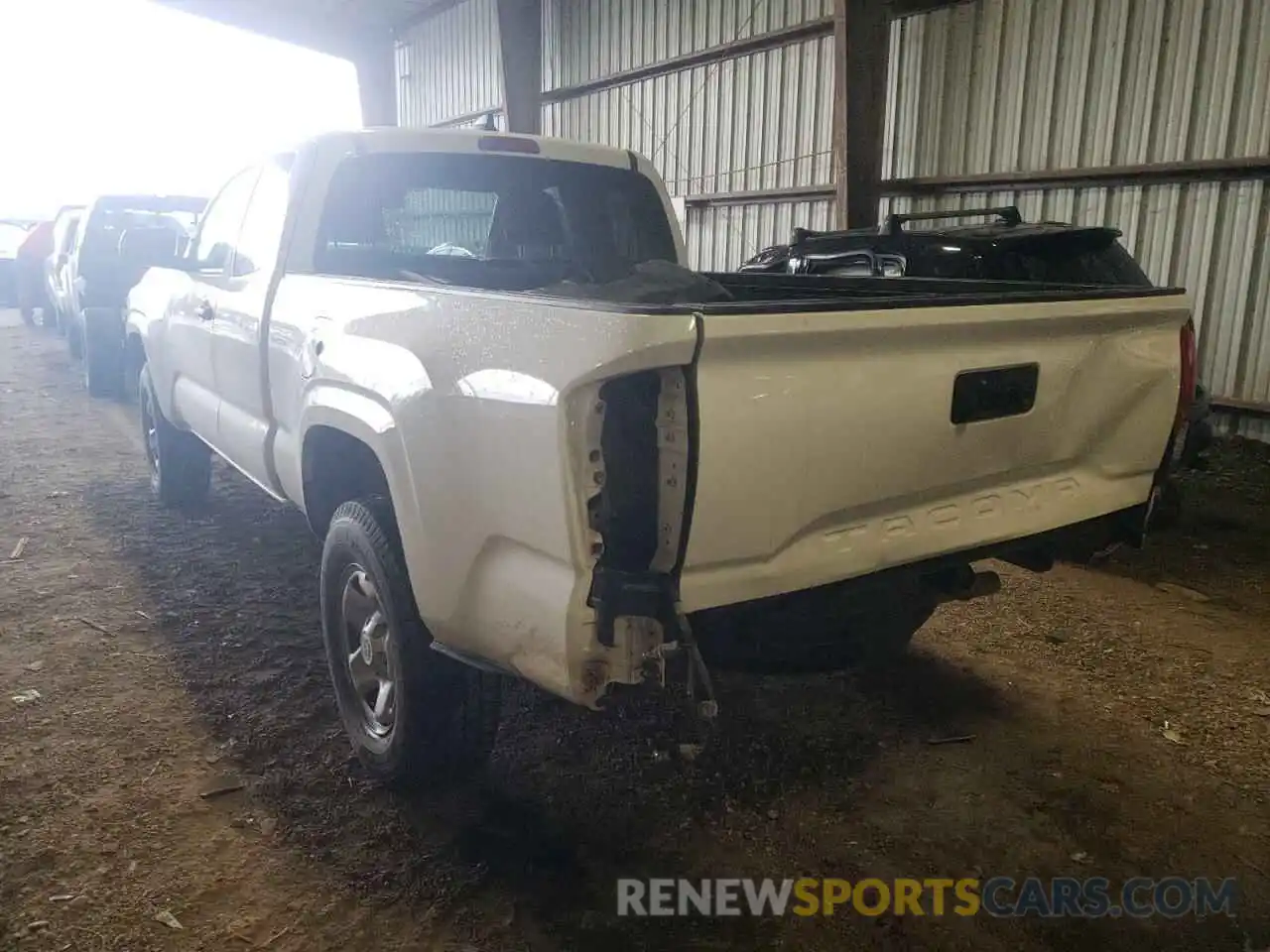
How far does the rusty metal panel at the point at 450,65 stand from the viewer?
14820 mm

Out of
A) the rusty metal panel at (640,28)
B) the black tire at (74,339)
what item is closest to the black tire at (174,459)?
the black tire at (74,339)

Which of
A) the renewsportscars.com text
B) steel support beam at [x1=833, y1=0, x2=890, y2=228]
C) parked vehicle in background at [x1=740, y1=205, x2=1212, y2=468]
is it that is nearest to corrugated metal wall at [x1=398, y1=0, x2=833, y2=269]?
steel support beam at [x1=833, y1=0, x2=890, y2=228]

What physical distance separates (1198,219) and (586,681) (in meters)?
7.57

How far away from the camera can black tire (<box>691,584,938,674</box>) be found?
6.98ft

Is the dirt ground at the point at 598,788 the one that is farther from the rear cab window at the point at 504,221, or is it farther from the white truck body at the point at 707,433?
the rear cab window at the point at 504,221

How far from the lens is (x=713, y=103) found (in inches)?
439

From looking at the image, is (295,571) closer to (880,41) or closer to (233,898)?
(233,898)

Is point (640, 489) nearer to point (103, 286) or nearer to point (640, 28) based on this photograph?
point (103, 286)

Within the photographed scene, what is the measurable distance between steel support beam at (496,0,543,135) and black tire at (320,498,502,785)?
11.1m

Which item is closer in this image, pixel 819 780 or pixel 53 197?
pixel 819 780

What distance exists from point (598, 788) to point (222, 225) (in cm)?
323

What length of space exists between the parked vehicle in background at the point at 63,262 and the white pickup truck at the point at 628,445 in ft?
29.6

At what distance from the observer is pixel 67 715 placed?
3.24 m

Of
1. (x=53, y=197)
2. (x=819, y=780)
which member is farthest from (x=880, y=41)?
(x=53, y=197)
